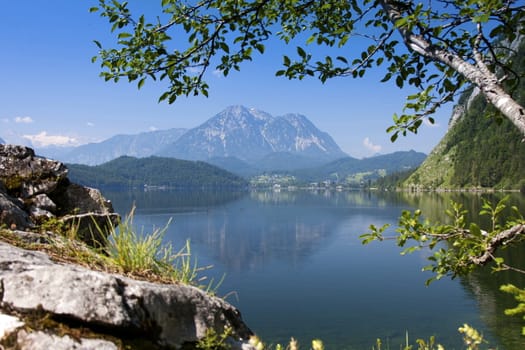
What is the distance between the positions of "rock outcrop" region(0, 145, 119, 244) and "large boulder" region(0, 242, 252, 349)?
3.55 m

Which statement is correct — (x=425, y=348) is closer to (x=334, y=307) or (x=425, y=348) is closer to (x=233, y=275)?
(x=334, y=307)

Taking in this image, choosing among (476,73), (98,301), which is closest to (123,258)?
(98,301)

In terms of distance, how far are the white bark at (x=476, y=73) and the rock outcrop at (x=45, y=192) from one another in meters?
5.32

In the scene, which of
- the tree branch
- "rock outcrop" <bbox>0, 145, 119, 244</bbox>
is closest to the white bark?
the tree branch

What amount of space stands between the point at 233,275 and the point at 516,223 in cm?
3961

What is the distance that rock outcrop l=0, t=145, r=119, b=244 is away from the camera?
722 cm

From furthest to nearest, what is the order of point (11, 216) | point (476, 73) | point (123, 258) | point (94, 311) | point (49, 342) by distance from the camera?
1. point (11, 216)
2. point (123, 258)
3. point (476, 73)
4. point (94, 311)
5. point (49, 342)

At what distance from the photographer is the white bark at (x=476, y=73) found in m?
3.05

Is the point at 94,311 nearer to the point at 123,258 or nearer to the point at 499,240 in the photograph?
the point at 123,258

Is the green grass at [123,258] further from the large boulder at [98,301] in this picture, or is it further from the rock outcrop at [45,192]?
the rock outcrop at [45,192]

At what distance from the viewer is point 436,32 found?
3.74 m

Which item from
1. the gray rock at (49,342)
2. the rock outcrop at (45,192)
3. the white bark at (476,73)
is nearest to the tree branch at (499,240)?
the white bark at (476,73)

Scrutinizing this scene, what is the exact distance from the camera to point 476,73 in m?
3.38

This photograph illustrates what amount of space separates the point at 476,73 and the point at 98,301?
3527 mm
